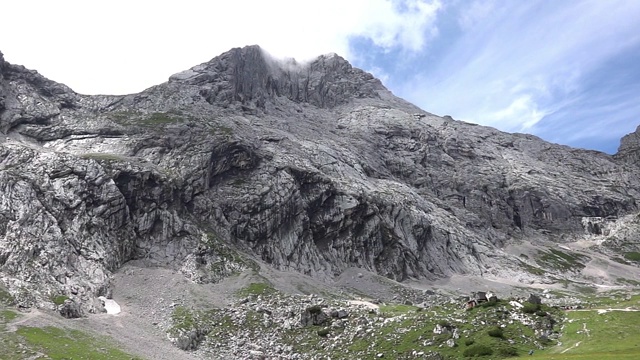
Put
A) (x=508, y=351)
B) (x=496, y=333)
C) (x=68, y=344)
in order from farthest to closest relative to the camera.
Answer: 1. (x=68, y=344)
2. (x=496, y=333)
3. (x=508, y=351)

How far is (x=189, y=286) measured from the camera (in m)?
95.0

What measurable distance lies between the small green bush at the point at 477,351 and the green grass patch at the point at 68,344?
137 feet

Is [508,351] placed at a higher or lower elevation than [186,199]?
lower

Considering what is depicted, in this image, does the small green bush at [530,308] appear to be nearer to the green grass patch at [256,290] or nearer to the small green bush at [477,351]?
the small green bush at [477,351]

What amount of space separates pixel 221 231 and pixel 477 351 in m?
88.9

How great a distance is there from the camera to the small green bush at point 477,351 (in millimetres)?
44812

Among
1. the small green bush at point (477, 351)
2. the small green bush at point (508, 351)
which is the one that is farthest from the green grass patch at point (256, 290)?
the small green bush at point (508, 351)

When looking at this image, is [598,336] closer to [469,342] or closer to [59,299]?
[469,342]

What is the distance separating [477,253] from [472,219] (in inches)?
1366

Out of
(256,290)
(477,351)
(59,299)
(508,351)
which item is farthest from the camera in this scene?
(256,290)

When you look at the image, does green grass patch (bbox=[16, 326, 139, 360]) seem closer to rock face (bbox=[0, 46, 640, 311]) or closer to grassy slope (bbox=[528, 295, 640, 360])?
rock face (bbox=[0, 46, 640, 311])

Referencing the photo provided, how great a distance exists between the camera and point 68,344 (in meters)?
59.7

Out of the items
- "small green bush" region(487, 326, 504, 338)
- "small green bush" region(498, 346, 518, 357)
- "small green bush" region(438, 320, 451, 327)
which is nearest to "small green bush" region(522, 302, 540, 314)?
"small green bush" region(487, 326, 504, 338)

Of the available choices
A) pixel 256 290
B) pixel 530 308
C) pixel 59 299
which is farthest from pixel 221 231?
pixel 530 308
